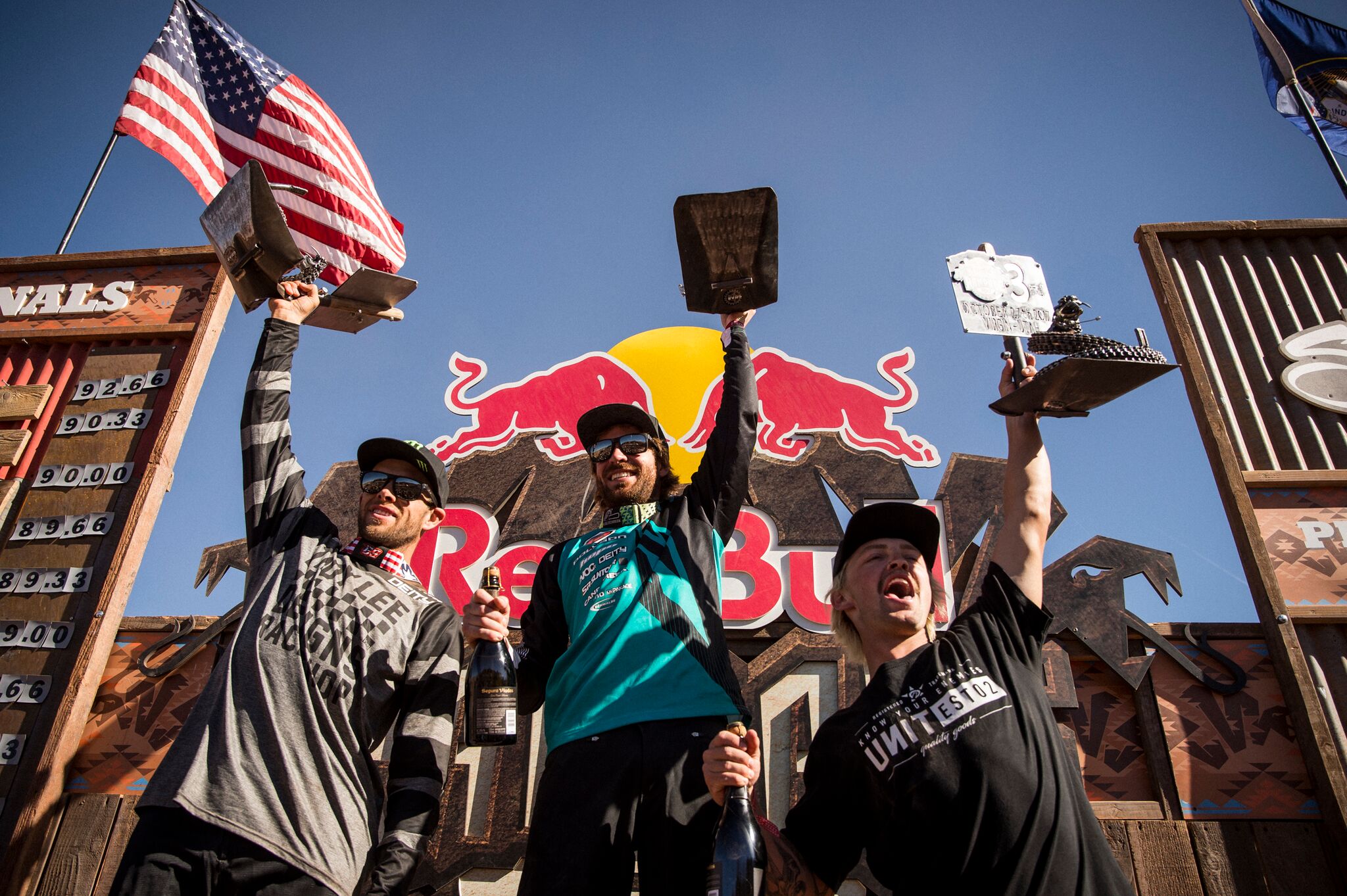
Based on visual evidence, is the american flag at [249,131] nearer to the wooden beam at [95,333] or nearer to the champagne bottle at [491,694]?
the wooden beam at [95,333]

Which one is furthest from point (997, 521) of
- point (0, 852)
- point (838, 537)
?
point (0, 852)

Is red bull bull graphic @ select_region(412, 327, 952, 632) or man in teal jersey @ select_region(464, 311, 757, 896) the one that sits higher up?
red bull bull graphic @ select_region(412, 327, 952, 632)

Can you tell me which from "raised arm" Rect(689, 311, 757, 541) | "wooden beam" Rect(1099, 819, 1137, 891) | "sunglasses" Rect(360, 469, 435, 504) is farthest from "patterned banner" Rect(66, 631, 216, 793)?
"wooden beam" Rect(1099, 819, 1137, 891)

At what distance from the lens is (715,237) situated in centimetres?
341

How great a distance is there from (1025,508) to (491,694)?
5.89ft

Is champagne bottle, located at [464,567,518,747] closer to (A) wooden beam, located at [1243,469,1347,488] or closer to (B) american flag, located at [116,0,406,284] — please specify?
(B) american flag, located at [116,0,406,284]

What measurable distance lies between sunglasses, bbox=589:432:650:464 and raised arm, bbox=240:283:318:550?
1.13 metres

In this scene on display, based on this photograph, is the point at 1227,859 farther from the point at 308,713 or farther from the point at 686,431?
the point at 308,713

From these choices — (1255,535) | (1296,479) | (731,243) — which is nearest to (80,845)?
(731,243)

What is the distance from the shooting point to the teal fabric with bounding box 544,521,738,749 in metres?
2.43

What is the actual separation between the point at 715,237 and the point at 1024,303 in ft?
4.58

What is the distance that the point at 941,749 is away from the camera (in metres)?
2.06

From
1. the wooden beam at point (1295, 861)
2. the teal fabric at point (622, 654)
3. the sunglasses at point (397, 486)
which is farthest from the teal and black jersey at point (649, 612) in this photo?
the wooden beam at point (1295, 861)

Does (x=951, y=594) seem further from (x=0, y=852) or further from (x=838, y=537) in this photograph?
(x=0, y=852)
